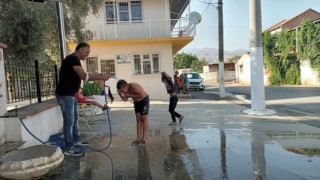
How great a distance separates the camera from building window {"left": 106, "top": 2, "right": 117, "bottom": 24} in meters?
21.3

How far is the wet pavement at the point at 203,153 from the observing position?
16.8 ft

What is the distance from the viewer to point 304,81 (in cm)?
3512

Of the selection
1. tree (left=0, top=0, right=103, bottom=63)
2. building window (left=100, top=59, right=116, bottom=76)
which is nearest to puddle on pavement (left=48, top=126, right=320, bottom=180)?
tree (left=0, top=0, right=103, bottom=63)

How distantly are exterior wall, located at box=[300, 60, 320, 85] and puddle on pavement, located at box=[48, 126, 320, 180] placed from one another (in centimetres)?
2745

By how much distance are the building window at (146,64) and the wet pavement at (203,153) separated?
11.3 meters

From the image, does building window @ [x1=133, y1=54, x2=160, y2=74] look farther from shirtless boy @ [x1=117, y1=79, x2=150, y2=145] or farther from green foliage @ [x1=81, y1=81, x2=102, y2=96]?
shirtless boy @ [x1=117, y1=79, x2=150, y2=145]

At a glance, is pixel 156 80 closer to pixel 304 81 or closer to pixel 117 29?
pixel 117 29

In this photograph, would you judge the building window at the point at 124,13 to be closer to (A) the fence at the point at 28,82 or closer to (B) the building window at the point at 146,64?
(B) the building window at the point at 146,64

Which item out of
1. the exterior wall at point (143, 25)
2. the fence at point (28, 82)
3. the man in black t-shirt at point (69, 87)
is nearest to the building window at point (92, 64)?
the exterior wall at point (143, 25)

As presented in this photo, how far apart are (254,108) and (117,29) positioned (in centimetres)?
1107

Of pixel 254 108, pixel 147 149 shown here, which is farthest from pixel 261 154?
pixel 254 108

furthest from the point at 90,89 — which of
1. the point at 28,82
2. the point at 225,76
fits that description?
the point at 225,76

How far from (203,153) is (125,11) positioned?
1639 cm

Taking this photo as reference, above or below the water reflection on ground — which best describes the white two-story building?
above
